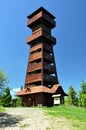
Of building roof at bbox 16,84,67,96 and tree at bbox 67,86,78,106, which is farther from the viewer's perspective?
tree at bbox 67,86,78,106

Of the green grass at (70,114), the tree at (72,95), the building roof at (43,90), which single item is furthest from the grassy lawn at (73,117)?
the tree at (72,95)

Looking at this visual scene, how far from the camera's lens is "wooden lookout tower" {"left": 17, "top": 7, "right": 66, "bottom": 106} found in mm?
37638

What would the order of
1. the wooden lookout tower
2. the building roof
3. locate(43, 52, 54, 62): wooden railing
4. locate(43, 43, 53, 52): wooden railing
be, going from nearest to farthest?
1. the building roof
2. the wooden lookout tower
3. locate(43, 52, 54, 62): wooden railing
4. locate(43, 43, 53, 52): wooden railing

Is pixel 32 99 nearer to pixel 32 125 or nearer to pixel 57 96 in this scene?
pixel 57 96

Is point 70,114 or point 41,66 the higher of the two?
point 41,66

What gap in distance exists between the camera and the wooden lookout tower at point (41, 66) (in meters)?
37.6

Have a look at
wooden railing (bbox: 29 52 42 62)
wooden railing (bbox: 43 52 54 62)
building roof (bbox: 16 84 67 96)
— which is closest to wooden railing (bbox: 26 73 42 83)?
building roof (bbox: 16 84 67 96)

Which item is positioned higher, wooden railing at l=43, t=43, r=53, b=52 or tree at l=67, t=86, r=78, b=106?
wooden railing at l=43, t=43, r=53, b=52

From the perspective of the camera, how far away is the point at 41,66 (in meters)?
38.9

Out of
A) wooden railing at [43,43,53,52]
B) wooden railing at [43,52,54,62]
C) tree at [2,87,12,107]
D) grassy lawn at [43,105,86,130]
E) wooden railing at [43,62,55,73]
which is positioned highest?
wooden railing at [43,43,53,52]

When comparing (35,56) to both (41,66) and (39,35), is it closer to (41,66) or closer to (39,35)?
(41,66)

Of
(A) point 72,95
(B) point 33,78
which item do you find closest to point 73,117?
(B) point 33,78

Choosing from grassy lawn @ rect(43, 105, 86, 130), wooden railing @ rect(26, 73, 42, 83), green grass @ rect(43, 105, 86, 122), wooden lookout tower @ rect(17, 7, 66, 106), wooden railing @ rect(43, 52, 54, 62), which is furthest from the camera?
wooden railing @ rect(43, 52, 54, 62)

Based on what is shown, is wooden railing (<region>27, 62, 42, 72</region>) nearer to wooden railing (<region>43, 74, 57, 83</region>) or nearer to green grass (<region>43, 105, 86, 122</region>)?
wooden railing (<region>43, 74, 57, 83</region>)
